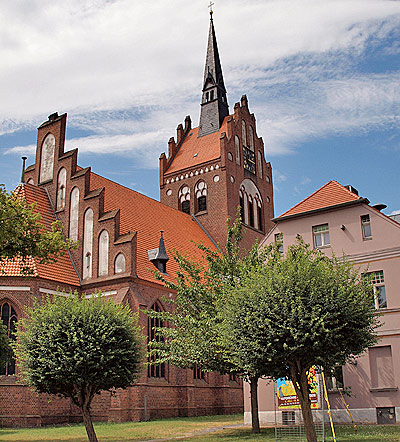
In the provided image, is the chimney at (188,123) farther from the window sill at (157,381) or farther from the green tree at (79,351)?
the green tree at (79,351)

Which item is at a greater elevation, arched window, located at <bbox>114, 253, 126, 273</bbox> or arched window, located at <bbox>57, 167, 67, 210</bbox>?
arched window, located at <bbox>57, 167, 67, 210</bbox>

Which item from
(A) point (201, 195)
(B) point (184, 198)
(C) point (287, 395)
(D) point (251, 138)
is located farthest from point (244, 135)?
(C) point (287, 395)

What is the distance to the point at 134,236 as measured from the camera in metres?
27.0

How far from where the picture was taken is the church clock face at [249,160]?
1750 inches

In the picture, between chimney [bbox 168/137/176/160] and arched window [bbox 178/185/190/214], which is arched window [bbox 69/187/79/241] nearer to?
arched window [bbox 178/185/190/214]

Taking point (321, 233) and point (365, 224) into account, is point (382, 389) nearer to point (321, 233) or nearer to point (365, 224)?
point (365, 224)

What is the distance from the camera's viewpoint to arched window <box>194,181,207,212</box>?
42.3 m

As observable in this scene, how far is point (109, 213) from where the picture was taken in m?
28.3

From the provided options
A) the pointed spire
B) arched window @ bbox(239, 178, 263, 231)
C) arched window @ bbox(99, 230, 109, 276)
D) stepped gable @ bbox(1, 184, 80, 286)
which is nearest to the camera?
stepped gable @ bbox(1, 184, 80, 286)

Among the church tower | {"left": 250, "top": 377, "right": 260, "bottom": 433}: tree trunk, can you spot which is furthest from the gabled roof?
the church tower

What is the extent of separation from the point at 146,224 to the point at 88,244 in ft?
17.9

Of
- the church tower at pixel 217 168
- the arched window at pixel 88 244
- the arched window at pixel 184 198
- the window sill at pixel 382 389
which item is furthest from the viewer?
the arched window at pixel 184 198

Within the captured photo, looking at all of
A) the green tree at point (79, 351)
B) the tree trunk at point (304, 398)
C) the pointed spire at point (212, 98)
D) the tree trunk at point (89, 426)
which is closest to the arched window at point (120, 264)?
the green tree at point (79, 351)

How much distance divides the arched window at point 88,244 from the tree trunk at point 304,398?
53.5ft
